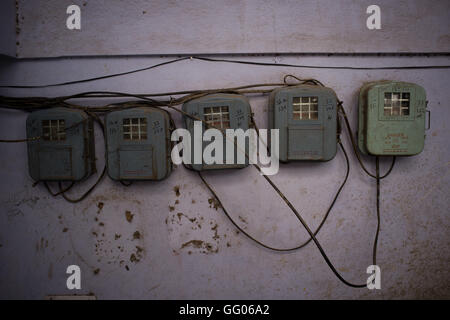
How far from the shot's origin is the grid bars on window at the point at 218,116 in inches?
42.7

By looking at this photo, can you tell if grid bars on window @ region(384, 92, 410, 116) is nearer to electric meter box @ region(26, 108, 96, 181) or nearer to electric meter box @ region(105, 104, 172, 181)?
electric meter box @ region(105, 104, 172, 181)

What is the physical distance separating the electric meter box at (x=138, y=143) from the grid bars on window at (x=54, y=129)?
0.70 feet

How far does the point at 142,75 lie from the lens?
1.22m

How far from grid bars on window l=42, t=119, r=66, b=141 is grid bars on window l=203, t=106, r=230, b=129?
68cm

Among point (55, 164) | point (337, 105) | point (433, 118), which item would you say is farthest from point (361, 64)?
point (55, 164)

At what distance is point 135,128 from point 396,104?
3.91 feet

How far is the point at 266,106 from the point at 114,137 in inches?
29.1

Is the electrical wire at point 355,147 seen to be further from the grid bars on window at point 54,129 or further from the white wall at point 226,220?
the grid bars on window at point 54,129

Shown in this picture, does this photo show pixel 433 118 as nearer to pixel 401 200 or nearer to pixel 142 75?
pixel 401 200

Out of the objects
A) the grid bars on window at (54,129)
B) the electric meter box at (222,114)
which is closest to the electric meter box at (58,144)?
the grid bars on window at (54,129)

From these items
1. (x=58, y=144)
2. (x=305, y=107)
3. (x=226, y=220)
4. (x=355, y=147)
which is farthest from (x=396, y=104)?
(x=58, y=144)

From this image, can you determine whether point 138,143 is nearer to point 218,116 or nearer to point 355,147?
point 218,116

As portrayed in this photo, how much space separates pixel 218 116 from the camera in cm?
109

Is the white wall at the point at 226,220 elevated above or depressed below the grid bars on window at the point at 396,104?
below
